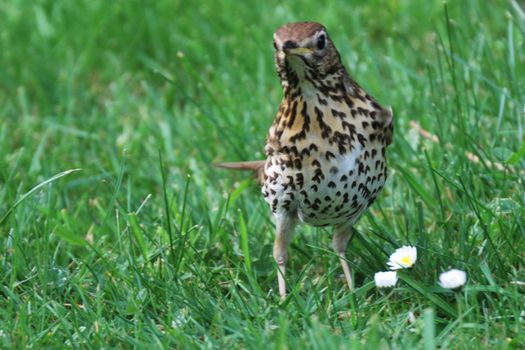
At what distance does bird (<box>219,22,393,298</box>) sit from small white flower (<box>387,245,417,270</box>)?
21 centimetres

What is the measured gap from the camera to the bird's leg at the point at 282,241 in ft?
13.2

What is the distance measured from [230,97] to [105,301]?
228 centimetres

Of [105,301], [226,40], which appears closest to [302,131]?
[105,301]

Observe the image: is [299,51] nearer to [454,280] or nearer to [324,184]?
[324,184]

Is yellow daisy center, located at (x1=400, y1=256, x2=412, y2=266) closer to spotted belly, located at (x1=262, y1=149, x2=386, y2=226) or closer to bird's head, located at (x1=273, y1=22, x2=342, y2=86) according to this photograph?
spotted belly, located at (x1=262, y1=149, x2=386, y2=226)

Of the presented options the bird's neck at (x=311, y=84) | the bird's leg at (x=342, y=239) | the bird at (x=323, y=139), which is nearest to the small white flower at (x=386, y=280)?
the bird at (x=323, y=139)

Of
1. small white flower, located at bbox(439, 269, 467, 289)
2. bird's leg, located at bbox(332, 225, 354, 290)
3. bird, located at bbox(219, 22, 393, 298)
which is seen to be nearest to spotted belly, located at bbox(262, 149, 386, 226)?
bird, located at bbox(219, 22, 393, 298)

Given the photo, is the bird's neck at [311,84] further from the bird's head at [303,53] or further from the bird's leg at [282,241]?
the bird's leg at [282,241]

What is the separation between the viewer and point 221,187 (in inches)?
209

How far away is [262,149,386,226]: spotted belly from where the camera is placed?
12.4 feet

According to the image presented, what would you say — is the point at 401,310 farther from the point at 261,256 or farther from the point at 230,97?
the point at 230,97

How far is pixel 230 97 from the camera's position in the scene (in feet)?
19.7

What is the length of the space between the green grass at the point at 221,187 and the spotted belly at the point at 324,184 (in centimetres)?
28

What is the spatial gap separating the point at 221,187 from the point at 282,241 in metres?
1.20
